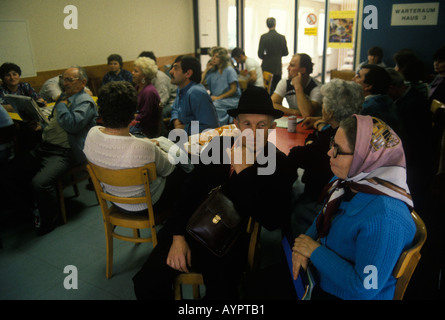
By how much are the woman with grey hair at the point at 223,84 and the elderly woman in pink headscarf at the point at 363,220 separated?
3.47 meters

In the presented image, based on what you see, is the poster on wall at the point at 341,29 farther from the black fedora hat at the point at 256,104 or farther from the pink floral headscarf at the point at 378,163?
the pink floral headscarf at the point at 378,163

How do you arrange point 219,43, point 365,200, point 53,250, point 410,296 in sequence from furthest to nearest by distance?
point 219,43, point 53,250, point 410,296, point 365,200

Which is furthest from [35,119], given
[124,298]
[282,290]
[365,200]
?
[365,200]

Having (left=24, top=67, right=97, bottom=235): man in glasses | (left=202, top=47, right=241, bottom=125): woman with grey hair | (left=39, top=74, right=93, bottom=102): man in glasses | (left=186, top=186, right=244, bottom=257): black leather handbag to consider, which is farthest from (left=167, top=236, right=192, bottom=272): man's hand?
(left=39, top=74, right=93, bottom=102): man in glasses

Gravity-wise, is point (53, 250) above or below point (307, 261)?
below

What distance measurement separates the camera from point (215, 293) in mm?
1618

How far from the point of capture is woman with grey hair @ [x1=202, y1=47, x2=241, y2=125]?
473 cm

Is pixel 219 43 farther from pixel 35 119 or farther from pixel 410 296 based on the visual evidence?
pixel 410 296

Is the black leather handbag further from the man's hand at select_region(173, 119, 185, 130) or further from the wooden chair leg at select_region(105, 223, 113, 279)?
the man's hand at select_region(173, 119, 185, 130)

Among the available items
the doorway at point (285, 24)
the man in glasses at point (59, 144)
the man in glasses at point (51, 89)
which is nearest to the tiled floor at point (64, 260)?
the man in glasses at point (59, 144)

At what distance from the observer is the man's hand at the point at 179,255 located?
64.1 inches

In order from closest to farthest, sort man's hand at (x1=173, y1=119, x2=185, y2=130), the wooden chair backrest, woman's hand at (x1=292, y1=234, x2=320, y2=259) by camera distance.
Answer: woman's hand at (x1=292, y1=234, x2=320, y2=259) < the wooden chair backrest < man's hand at (x1=173, y1=119, x2=185, y2=130)

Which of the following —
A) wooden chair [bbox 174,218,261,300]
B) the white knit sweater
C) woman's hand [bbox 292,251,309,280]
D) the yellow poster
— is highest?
the yellow poster
